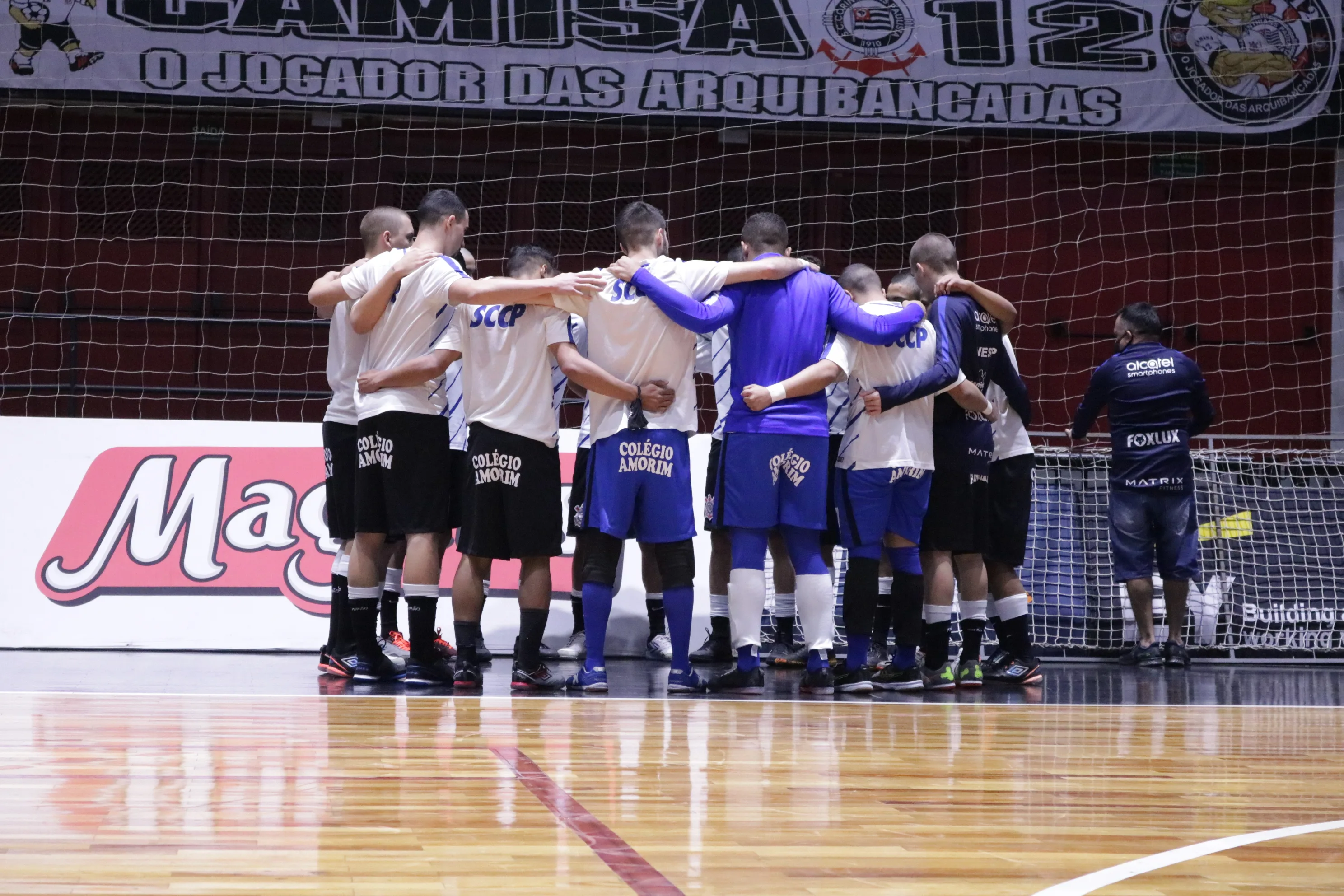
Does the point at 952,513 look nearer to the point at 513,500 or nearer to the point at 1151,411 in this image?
the point at 513,500

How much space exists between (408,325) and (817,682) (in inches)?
80.9

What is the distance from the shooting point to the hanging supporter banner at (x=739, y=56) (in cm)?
1033

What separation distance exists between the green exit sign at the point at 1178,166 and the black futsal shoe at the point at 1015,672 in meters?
7.80

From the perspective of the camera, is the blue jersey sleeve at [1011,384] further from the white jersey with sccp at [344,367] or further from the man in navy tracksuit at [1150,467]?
the white jersey with sccp at [344,367]

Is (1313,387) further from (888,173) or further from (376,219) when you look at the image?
(376,219)

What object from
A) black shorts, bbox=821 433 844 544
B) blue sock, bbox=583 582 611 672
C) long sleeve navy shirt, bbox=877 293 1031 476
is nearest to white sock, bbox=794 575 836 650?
black shorts, bbox=821 433 844 544

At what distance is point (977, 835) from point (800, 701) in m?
2.20

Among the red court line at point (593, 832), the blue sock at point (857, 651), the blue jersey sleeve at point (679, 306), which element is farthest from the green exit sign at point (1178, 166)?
the red court line at point (593, 832)

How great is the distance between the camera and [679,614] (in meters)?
5.05

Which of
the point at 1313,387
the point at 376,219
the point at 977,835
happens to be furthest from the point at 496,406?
the point at 1313,387

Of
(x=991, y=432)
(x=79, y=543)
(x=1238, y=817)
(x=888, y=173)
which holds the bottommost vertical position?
(x=1238, y=817)

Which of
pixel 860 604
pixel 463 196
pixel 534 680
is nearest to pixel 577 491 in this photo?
pixel 534 680

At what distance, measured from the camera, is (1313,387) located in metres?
12.8

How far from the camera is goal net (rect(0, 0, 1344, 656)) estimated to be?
10.5 m
